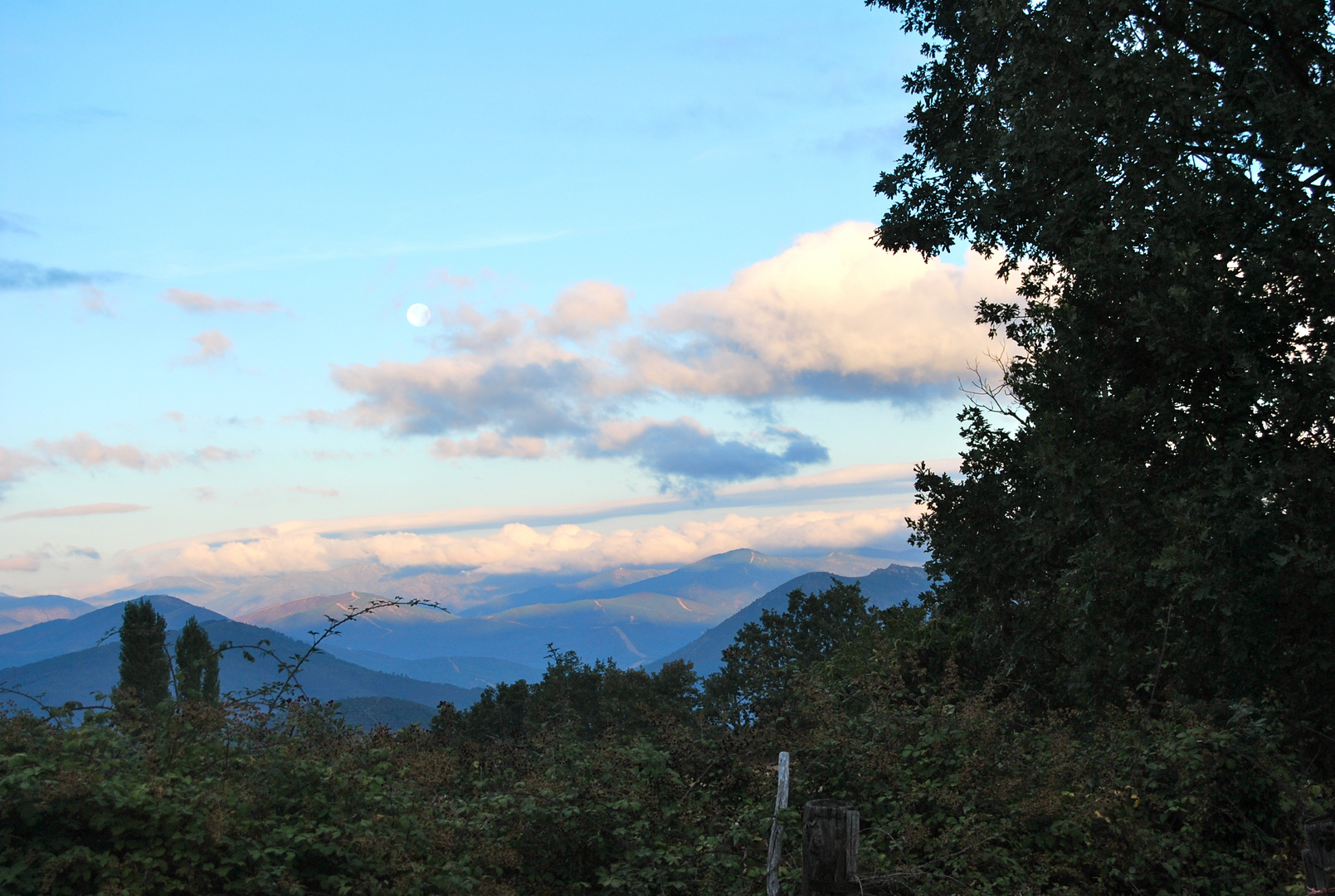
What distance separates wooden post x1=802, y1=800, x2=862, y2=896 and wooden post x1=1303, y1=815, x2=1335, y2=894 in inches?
104

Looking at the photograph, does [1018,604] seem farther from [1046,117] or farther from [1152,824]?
[1046,117]

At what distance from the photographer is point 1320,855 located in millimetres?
5078

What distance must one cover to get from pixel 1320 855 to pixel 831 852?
283cm

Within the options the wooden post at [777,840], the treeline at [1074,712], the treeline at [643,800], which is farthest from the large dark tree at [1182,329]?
the wooden post at [777,840]

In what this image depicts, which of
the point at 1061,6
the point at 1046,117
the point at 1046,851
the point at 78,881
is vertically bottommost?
the point at 1046,851

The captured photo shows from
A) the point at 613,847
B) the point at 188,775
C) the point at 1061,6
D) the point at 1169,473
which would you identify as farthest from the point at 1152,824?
the point at 1061,6

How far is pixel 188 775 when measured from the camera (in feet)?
18.7

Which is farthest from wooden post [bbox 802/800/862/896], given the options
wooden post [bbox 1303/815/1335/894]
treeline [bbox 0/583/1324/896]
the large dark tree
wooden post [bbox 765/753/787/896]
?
the large dark tree

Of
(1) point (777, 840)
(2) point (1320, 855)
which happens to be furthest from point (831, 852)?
(2) point (1320, 855)

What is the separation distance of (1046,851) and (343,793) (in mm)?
5659

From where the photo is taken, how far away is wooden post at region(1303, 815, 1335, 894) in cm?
504

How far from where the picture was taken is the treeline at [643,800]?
5227 mm

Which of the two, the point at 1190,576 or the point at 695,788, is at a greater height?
the point at 1190,576

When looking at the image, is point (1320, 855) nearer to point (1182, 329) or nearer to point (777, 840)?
point (777, 840)
